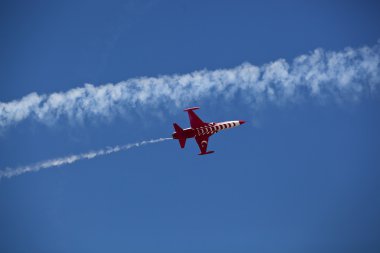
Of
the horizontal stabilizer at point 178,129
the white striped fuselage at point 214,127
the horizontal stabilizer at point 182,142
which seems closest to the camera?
the horizontal stabilizer at point 178,129

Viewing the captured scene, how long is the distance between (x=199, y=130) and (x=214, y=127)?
2440 mm

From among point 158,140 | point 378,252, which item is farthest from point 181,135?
point 378,252

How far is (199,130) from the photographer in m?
92.8

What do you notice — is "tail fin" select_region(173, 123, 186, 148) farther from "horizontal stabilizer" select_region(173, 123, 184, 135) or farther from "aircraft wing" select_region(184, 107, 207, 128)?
"aircraft wing" select_region(184, 107, 207, 128)

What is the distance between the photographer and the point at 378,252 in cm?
16188

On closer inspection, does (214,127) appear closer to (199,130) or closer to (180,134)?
(199,130)

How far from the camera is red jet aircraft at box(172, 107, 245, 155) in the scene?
3573 inches

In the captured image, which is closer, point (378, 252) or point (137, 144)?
point (137, 144)

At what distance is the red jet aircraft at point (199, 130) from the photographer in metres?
90.8

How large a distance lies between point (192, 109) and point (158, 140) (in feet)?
20.1

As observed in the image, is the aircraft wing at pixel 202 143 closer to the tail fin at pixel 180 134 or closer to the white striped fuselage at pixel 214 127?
the white striped fuselage at pixel 214 127

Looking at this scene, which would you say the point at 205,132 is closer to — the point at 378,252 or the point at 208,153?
the point at 208,153

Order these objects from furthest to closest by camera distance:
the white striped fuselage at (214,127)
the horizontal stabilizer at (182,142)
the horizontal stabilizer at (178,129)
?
the white striped fuselage at (214,127)
the horizontal stabilizer at (182,142)
the horizontal stabilizer at (178,129)

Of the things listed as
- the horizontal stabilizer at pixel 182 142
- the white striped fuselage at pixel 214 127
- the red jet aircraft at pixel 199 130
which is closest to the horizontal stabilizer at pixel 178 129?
the red jet aircraft at pixel 199 130
